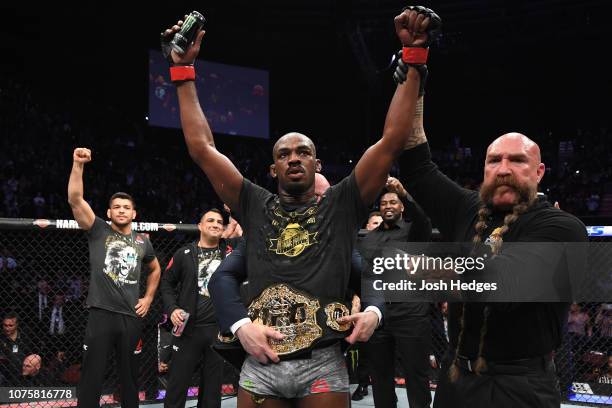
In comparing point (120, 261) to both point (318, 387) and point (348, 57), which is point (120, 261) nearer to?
point (318, 387)

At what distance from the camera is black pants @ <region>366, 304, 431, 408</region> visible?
4164 mm

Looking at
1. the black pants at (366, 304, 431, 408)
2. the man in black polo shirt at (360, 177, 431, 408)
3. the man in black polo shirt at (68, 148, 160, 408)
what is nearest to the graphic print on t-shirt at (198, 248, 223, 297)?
the man in black polo shirt at (68, 148, 160, 408)

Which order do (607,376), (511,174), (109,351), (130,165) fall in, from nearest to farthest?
(511,174)
(109,351)
(607,376)
(130,165)

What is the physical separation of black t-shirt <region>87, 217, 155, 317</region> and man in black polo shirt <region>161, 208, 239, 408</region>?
0.32 meters

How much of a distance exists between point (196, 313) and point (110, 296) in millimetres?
630

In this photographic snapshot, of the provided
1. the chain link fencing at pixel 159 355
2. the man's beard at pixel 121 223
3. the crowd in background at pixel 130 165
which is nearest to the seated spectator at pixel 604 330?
the chain link fencing at pixel 159 355

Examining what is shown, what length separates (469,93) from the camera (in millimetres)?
18406

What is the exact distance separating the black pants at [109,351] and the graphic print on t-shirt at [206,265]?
0.52 metres

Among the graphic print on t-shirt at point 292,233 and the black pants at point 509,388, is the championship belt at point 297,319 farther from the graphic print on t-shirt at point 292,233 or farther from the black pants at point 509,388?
the black pants at point 509,388

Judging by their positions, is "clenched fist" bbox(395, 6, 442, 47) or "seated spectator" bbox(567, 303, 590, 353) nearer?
"clenched fist" bbox(395, 6, 442, 47)

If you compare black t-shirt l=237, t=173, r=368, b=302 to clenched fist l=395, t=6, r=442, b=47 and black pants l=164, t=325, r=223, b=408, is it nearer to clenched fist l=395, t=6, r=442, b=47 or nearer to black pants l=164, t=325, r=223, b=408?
clenched fist l=395, t=6, r=442, b=47

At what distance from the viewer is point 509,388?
169cm

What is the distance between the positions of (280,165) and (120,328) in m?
2.64

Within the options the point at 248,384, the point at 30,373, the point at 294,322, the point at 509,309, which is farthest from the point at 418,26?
the point at 30,373
